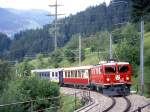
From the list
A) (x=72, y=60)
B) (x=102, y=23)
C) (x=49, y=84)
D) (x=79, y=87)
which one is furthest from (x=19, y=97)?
(x=102, y=23)

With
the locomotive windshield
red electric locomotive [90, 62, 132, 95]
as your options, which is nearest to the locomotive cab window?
red electric locomotive [90, 62, 132, 95]

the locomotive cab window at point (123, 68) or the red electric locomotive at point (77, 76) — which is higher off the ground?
the locomotive cab window at point (123, 68)

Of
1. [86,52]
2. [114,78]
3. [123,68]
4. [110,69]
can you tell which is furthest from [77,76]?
[86,52]

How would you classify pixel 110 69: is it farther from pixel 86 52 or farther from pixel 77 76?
pixel 86 52

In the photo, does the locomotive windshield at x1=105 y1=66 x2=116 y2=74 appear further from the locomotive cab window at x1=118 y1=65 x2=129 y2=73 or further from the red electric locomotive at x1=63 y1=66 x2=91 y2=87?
the red electric locomotive at x1=63 y1=66 x2=91 y2=87

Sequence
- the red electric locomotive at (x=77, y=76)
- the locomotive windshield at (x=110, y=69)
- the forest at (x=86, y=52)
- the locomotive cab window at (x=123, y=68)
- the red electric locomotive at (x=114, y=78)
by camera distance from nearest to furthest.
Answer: the forest at (x=86, y=52) → the red electric locomotive at (x=114, y=78) → the locomotive windshield at (x=110, y=69) → the locomotive cab window at (x=123, y=68) → the red electric locomotive at (x=77, y=76)

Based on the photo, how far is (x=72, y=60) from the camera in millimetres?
111688

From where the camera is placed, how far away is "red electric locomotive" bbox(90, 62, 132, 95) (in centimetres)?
4297

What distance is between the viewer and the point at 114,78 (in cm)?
4359

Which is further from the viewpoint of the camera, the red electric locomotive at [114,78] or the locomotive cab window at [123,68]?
the locomotive cab window at [123,68]

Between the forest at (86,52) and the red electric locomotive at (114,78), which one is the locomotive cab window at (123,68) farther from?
the forest at (86,52)

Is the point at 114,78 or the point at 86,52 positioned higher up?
the point at 86,52

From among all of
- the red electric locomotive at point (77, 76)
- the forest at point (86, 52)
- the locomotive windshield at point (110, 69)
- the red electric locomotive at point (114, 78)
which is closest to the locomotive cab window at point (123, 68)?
the red electric locomotive at point (114, 78)

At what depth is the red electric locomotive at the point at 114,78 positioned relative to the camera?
42969 millimetres
